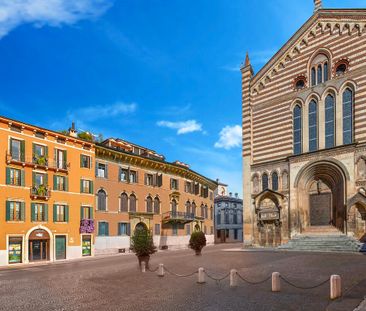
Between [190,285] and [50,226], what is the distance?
24098 mm

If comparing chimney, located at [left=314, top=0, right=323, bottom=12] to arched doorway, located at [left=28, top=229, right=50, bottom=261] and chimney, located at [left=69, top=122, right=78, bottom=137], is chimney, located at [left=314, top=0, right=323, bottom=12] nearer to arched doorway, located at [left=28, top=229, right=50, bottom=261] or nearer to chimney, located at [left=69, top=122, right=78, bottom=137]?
chimney, located at [left=69, top=122, right=78, bottom=137]

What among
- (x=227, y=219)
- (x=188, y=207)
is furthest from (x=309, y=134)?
(x=227, y=219)

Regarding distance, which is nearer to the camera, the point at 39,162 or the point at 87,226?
the point at 39,162

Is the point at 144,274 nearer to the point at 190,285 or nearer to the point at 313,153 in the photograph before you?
the point at 190,285

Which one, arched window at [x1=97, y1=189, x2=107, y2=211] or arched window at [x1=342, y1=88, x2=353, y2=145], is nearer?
arched window at [x1=342, y1=88, x2=353, y2=145]

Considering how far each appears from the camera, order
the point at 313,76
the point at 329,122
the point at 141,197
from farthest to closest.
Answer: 1. the point at 141,197
2. the point at 313,76
3. the point at 329,122

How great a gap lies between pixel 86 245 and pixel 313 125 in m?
25.4

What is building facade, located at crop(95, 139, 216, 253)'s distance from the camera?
41.7m

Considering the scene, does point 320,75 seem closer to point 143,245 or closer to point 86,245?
point 143,245

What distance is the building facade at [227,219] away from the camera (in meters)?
77.5

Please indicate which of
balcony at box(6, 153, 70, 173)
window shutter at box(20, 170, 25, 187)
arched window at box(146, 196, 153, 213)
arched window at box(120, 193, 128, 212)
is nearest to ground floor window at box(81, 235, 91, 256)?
arched window at box(120, 193, 128, 212)

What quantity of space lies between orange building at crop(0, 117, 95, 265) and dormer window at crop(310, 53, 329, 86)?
76.8ft

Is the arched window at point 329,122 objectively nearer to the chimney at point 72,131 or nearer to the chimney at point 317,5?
the chimney at point 317,5

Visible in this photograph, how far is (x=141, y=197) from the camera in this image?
151ft
